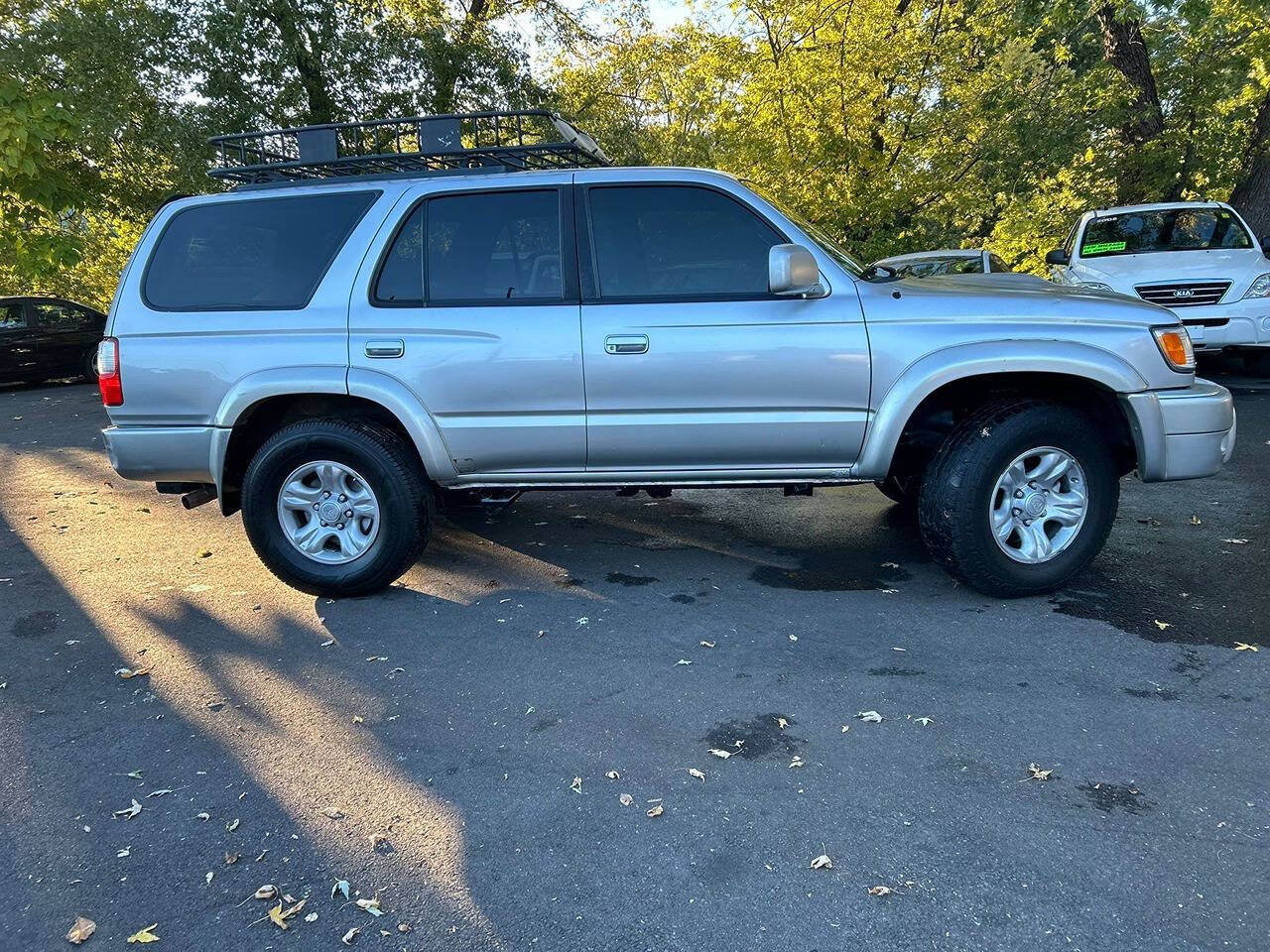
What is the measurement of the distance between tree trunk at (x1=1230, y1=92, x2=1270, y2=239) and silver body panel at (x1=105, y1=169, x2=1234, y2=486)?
34.6 feet

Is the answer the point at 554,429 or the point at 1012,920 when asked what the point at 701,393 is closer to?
the point at 554,429

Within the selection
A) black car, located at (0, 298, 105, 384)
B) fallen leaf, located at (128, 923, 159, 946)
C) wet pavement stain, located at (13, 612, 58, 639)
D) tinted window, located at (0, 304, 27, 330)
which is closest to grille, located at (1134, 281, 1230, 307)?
wet pavement stain, located at (13, 612, 58, 639)

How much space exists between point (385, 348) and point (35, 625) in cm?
219

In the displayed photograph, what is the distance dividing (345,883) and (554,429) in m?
2.30

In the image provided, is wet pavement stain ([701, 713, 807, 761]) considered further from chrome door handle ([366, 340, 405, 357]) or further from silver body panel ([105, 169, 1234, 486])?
chrome door handle ([366, 340, 405, 357])

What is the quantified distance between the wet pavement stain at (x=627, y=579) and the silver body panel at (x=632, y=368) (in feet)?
1.96

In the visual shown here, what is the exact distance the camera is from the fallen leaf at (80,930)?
7.23 feet

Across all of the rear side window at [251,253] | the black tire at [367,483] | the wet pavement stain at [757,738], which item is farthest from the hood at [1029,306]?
the rear side window at [251,253]

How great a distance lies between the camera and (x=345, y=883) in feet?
7.78

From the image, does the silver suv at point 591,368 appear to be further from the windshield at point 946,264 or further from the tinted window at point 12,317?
the tinted window at point 12,317

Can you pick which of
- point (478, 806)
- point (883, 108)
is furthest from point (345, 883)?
point (883, 108)

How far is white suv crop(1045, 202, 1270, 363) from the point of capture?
359 inches

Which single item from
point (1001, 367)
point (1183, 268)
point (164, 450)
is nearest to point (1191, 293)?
point (1183, 268)

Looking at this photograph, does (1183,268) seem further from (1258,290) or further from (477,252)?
(477,252)
